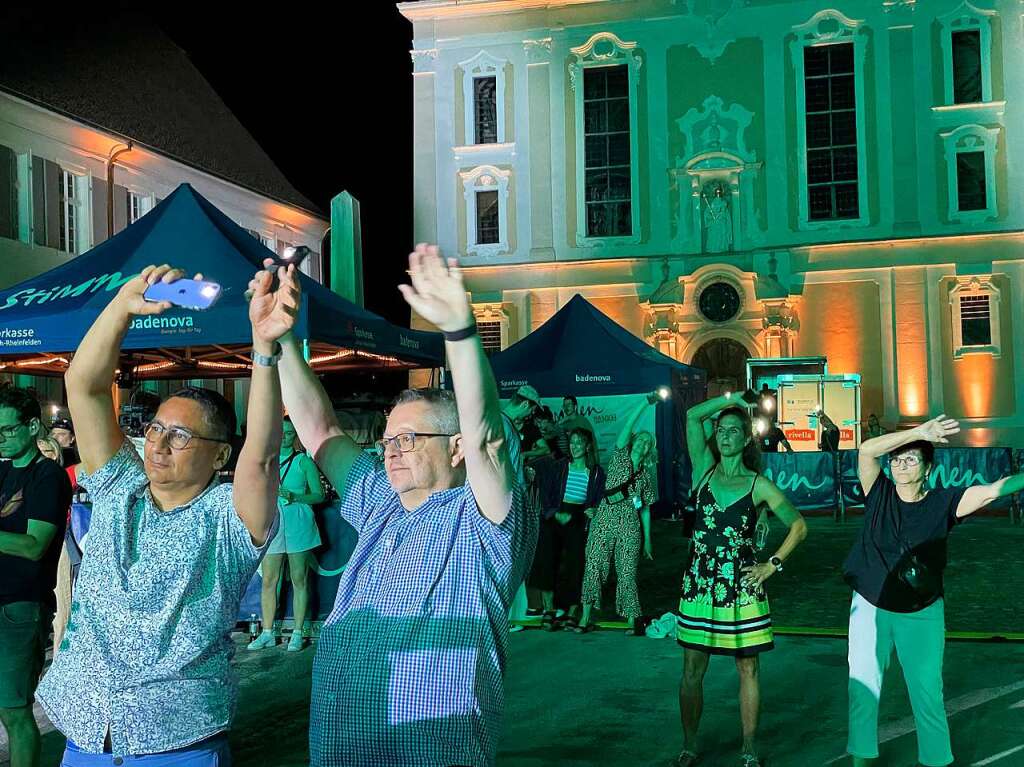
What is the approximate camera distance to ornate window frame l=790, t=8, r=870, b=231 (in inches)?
1225

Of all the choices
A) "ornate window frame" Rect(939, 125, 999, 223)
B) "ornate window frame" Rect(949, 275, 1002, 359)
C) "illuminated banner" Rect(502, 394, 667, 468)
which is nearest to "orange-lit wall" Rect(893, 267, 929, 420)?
"ornate window frame" Rect(949, 275, 1002, 359)

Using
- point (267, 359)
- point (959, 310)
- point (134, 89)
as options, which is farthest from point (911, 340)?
point (267, 359)

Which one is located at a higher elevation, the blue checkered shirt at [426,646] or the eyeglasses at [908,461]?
the eyeglasses at [908,461]

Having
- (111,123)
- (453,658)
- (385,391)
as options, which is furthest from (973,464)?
(385,391)

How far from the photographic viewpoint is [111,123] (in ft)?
89.2

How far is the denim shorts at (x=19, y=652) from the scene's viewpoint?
5.08 m

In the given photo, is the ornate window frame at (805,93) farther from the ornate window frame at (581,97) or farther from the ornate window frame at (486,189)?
the ornate window frame at (486,189)

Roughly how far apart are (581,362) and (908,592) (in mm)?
13709

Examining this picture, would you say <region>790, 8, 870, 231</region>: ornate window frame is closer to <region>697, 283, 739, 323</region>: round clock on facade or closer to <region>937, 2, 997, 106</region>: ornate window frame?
<region>937, 2, 997, 106</region>: ornate window frame

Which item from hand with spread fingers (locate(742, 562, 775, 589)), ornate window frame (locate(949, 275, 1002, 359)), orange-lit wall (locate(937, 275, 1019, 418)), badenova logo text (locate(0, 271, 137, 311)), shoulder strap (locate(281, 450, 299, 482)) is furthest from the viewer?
ornate window frame (locate(949, 275, 1002, 359))

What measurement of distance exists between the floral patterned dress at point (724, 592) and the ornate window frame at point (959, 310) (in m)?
26.7

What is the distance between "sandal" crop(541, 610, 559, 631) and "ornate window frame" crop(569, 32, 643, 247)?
22.7 metres

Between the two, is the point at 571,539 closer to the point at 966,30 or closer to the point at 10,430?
the point at 10,430

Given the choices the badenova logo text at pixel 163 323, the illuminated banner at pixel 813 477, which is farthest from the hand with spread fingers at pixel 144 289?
the illuminated banner at pixel 813 477
